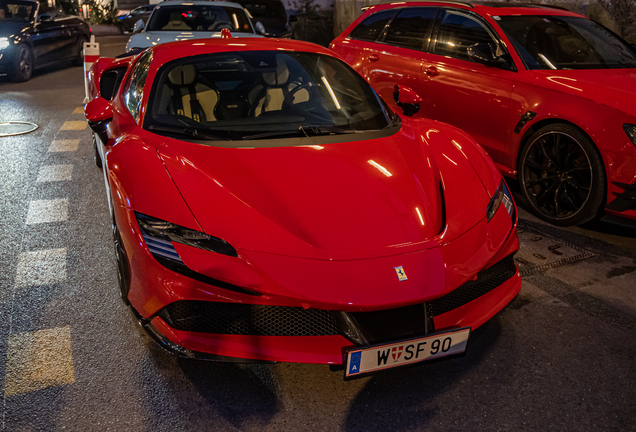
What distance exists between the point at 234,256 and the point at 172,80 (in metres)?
1.72

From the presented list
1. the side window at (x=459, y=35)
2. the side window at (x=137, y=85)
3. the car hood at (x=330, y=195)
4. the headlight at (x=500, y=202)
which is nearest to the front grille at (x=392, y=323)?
the car hood at (x=330, y=195)

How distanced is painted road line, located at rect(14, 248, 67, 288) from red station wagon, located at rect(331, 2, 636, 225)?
8.28 feet

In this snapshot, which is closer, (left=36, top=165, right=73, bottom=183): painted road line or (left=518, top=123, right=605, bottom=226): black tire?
(left=518, top=123, right=605, bottom=226): black tire

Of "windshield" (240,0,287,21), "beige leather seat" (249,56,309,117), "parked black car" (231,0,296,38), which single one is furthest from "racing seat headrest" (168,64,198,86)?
"windshield" (240,0,287,21)

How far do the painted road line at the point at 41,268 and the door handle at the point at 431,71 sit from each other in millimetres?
3470

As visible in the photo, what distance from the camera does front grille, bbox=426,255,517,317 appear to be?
7.34 ft

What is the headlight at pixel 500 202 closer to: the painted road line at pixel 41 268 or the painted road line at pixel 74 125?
the painted road line at pixel 41 268

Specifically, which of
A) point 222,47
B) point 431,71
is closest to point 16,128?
point 222,47

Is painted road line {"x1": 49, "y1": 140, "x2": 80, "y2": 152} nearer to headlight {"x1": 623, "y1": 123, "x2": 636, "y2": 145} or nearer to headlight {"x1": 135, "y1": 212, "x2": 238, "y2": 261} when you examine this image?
headlight {"x1": 135, "y1": 212, "x2": 238, "y2": 261}

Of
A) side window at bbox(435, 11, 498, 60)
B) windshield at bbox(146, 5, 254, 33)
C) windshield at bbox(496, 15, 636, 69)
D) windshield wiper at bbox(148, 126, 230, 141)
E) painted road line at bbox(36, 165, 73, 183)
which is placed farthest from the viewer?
windshield at bbox(146, 5, 254, 33)

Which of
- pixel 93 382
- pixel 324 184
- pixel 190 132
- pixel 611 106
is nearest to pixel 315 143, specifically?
pixel 324 184

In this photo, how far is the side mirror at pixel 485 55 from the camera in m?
4.47

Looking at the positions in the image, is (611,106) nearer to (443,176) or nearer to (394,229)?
(443,176)

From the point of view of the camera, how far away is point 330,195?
8.04ft
